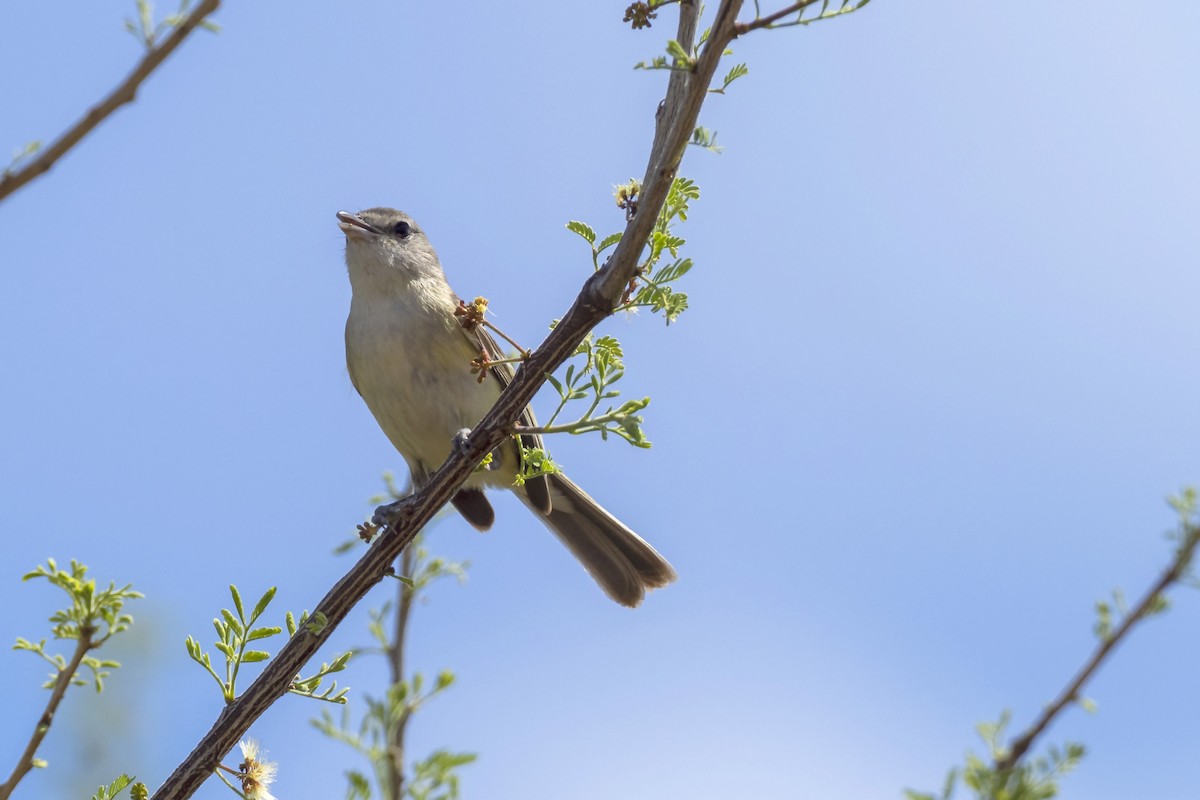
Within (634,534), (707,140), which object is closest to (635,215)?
(707,140)

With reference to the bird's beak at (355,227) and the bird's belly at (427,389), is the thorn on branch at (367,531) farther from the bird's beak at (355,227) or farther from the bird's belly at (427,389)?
the bird's beak at (355,227)

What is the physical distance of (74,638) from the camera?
8.09 ft

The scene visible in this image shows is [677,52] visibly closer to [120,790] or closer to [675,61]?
[675,61]

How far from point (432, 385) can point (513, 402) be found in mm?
3203

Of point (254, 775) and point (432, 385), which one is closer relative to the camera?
point (254, 775)

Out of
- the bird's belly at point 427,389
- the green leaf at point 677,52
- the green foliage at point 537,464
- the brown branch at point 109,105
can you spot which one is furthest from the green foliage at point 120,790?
the bird's belly at point 427,389

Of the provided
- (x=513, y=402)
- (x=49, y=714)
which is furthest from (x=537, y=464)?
(x=49, y=714)

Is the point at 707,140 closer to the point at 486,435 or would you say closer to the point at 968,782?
the point at 486,435

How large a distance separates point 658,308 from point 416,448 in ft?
11.9

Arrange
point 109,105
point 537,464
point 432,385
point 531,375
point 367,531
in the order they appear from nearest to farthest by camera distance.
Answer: point 109,105, point 531,375, point 537,464, point 367,531, point 432,385

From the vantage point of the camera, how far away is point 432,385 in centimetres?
641

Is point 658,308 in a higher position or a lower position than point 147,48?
higher

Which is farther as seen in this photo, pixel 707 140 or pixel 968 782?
pixel 707 140

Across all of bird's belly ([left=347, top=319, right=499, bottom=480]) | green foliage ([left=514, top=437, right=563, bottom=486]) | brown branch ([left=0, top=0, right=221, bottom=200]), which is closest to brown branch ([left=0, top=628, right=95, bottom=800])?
brown branch ([left=0, top=0, right=221, bottom=200])
